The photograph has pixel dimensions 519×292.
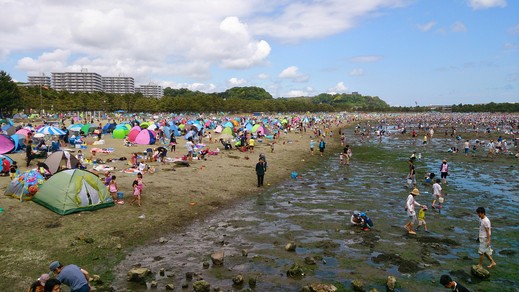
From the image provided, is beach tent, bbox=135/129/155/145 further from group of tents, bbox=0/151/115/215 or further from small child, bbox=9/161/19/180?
group of tents, bbox=0/151/115/215

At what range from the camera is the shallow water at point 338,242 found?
9656 mm

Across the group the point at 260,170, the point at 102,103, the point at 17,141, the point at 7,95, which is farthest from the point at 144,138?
the point at 102,103

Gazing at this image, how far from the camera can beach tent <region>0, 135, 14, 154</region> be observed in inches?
974

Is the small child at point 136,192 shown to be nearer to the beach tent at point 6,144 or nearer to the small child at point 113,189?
the small child at point 113,189

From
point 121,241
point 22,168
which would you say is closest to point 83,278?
point 121,241

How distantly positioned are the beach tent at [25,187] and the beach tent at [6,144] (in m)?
13.1

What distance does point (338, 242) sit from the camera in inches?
486

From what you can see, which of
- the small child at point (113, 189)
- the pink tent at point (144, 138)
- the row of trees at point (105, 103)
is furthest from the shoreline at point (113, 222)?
the row of trees at point (105, 103)

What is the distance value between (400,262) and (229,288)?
550 centimetres

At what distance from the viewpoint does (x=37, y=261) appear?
9.89 m

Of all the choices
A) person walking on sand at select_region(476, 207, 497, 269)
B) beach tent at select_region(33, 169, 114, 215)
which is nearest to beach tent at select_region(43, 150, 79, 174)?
beach tent at select_region(33, 169, 114, 215)

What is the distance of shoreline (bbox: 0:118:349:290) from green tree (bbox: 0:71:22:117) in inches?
2045

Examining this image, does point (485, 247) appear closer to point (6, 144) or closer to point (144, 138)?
point (144, 138)

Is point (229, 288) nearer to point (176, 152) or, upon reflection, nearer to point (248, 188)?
point (248, 188)
